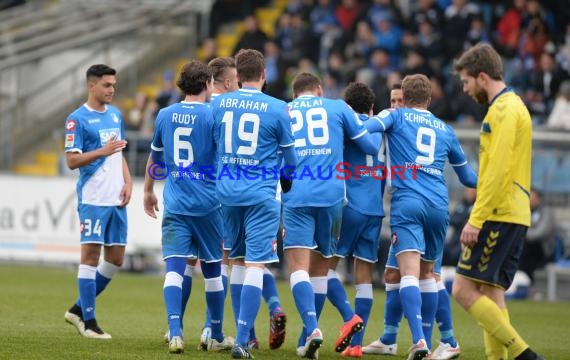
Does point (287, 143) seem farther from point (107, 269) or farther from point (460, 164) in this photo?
point (107, 269)

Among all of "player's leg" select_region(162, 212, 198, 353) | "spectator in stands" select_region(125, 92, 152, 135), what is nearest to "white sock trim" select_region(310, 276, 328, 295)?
"player's leg" select_region(162, 212, 198, 353)

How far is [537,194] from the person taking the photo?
18609 mm

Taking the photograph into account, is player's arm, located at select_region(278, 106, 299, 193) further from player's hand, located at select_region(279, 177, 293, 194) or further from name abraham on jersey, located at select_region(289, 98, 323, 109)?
name abraham on jersey, located at select_region(289, 98, 323, 109)

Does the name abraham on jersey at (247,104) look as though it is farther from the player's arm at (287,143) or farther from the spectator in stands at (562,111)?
the spectator in stands at (562,111)

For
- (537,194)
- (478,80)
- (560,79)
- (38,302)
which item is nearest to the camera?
(478,80)

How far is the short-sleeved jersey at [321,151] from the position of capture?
32.9ft

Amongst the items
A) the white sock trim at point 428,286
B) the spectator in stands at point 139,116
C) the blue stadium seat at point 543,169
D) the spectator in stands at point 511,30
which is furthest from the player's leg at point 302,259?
the spectator in stands at point 139,116

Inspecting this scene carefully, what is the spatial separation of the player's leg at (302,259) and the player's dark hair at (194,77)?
1359 mm

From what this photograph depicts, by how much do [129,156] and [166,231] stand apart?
41.2 feet

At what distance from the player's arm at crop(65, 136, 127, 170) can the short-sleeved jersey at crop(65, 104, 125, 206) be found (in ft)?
0.33

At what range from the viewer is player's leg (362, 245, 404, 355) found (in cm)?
1061

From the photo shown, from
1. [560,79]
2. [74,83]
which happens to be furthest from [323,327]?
[74,83]

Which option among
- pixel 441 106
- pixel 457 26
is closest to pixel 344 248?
pixel 441 106

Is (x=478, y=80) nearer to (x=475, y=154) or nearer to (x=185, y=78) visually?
(x=185, y=78)
